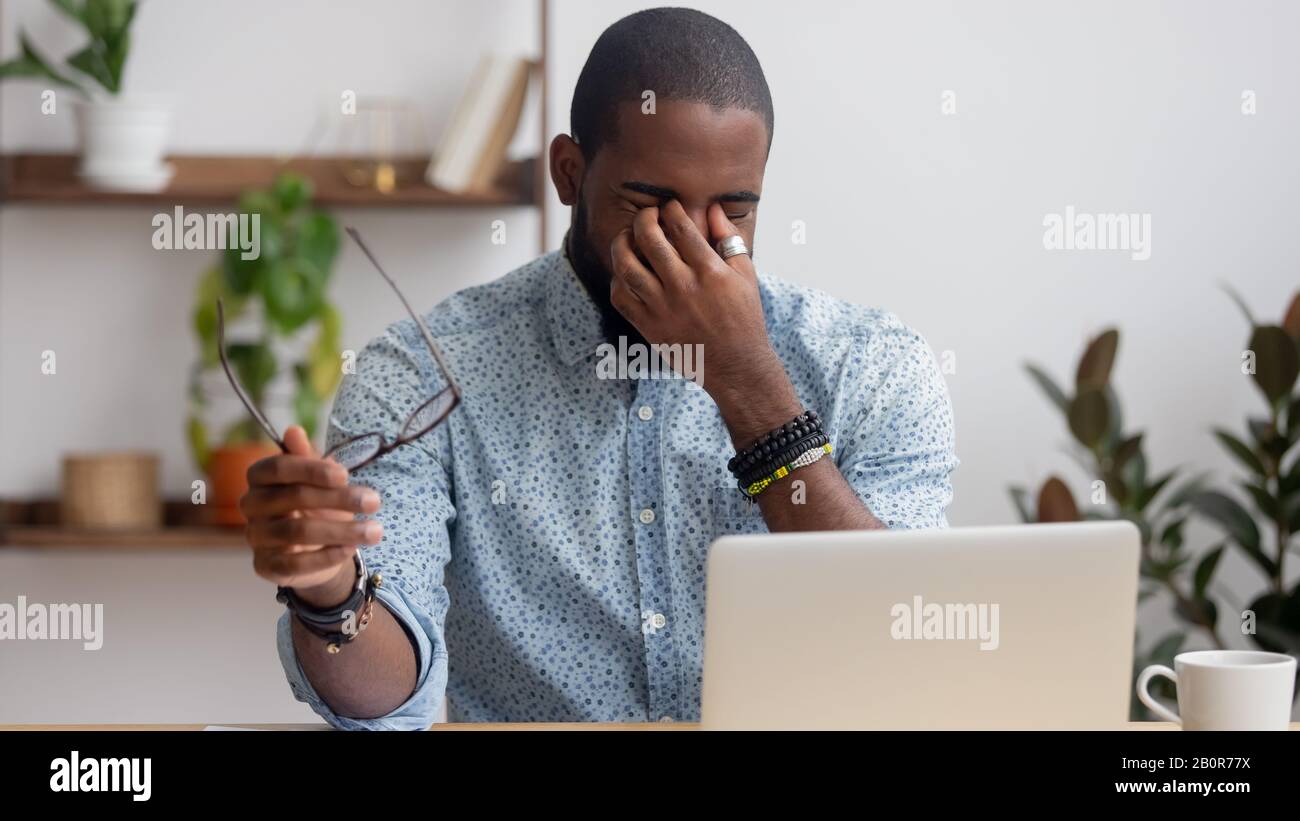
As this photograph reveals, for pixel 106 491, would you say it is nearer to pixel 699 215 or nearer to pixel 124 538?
pixel 124 538

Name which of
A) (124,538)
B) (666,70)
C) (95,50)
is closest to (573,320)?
(666,70)

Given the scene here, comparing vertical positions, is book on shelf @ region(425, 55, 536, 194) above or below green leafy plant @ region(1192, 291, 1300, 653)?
above

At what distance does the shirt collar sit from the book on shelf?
1069mm

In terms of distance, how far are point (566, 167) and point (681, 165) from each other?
0.20 metres

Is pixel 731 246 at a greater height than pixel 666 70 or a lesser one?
lesser

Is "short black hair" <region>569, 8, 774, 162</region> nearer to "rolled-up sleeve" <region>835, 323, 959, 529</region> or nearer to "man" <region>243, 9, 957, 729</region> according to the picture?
"man" <region>243, 9, 957, 729</region>

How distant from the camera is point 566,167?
1.55 metres

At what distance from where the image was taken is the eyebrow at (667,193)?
1419mm

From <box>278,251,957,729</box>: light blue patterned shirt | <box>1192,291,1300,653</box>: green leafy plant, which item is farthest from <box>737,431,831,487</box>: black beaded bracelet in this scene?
<box>1192,291,1300,653</box>: green leafy plant

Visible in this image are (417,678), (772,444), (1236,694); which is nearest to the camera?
(1236,694)

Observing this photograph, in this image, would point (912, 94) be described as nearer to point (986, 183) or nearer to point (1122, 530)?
point (986, 183)

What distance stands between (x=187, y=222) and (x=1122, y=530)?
2210 mm

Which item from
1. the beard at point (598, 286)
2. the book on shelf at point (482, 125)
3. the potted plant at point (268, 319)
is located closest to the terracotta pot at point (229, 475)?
the potted plant at point (268, 319)

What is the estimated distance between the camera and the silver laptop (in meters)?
0.88
